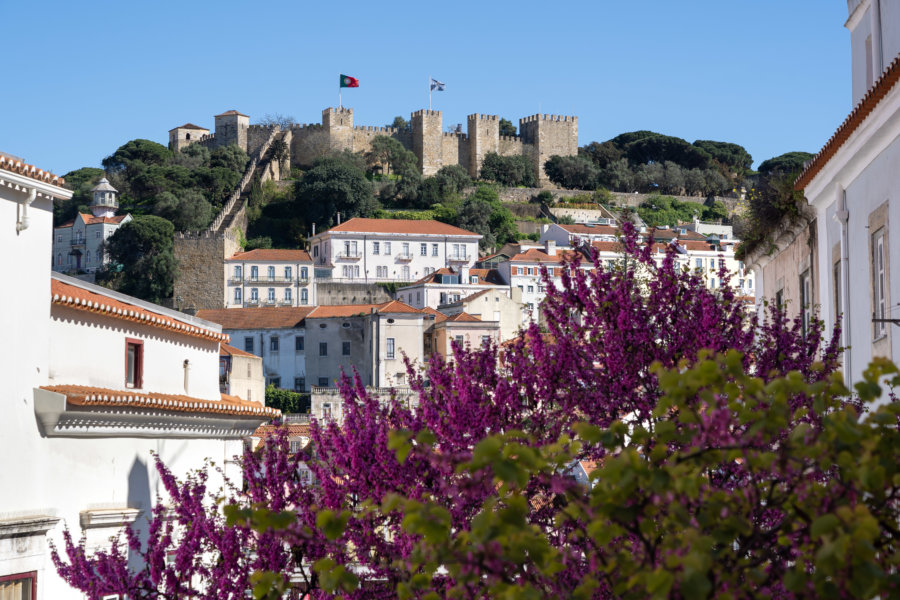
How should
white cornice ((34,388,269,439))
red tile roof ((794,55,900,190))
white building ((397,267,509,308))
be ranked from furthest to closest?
1. white building ((397,267,509,308))
2. white cornice ((34,388,269,439))
3. red tile roof ((794,55,900,190))

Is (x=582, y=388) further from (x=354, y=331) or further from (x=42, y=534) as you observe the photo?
(x=354, y=331)

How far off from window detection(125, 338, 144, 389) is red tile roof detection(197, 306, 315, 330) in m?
64.6

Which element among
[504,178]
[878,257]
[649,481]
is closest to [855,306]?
[878,257]

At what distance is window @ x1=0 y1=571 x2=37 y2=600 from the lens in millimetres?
13484

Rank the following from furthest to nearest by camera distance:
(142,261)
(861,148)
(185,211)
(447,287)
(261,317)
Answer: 1. (185,211)
2. (142,261)
3. (447,287)
4. (261,317)
5. (861,148)

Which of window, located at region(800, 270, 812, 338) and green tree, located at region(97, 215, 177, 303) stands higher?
green tree, located at region(97, 215, 177, 303)

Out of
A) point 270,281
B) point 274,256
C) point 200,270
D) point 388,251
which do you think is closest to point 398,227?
point 388,251

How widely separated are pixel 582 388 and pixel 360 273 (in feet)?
292

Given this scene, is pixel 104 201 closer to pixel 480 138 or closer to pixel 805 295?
pixel 480 138

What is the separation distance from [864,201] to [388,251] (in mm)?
→ 89497

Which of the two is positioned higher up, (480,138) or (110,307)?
(480,138)

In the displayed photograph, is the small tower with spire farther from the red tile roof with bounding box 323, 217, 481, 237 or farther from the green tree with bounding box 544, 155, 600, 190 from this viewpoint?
the green tree with bounding box 544, 155, 600, 190

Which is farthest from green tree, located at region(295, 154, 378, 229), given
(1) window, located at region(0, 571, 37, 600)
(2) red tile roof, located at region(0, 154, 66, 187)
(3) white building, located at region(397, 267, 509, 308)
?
(1) window, located at region(0, 571, 37, 600)

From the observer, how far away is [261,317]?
83.9 m
